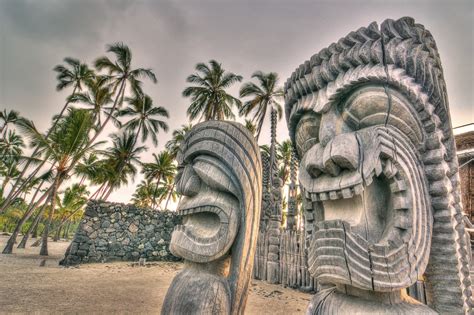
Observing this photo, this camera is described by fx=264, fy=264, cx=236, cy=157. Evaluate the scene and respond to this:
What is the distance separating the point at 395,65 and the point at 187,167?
1650mm

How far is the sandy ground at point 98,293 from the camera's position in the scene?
14.9ft

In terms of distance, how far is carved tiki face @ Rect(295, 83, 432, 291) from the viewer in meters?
1.12

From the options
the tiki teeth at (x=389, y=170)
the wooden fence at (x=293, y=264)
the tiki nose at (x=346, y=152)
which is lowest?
the wooden fence at (x=293, y=264)

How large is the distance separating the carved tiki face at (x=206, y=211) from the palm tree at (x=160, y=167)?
879 inches

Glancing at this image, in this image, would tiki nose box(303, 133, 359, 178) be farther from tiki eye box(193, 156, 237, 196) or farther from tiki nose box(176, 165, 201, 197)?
tiki nose box(176, 165, 201, 197)

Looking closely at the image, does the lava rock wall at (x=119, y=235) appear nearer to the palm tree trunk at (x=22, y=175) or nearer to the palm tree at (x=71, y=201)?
the palm tree trunk at (x=22, y=175)

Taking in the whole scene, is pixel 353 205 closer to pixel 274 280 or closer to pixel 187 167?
pixel 187 167

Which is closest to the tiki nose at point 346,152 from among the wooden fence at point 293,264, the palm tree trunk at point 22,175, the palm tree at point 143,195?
the wooden fence at point 293,264

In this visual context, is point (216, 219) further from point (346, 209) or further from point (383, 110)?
point (383, 110)

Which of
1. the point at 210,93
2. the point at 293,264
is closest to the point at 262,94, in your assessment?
the point at 210,93

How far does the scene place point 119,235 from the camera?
10641 mm

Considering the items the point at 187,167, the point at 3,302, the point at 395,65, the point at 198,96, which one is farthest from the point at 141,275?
the point at 198,96

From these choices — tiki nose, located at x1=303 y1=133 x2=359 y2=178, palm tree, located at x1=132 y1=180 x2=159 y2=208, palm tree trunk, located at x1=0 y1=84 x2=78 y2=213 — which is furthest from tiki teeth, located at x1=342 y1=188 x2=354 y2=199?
palm tree, located at x1=132 y1=180 x2=159 y2=208

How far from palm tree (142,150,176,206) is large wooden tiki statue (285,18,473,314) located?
2328 cm
